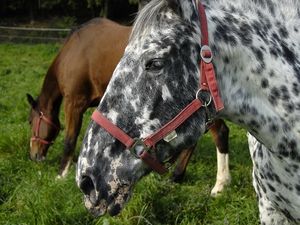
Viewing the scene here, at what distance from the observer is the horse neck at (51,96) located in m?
6.02

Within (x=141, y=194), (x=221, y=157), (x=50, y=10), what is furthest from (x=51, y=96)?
(x=50, y=10)

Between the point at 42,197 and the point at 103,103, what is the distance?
2.29m

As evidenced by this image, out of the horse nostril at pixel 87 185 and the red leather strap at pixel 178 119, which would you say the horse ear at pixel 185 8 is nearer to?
the red leather strap at pixel 178 119

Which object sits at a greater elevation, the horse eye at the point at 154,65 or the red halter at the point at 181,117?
the horse eye at the point at 154,65

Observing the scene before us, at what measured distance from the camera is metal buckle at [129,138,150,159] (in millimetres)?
1988

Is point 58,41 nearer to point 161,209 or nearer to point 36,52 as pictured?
point 36,52

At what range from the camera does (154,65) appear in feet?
6.49

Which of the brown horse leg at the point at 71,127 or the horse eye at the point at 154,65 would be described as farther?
the brown horse leg at the point at 71,127

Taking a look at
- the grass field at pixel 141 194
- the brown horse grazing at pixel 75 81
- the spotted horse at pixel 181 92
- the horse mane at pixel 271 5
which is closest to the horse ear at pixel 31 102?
the brown horse grazing at pixel 75 81

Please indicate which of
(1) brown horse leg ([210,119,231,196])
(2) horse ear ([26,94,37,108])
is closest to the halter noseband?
(2) horse ear ([26,94,37,108])

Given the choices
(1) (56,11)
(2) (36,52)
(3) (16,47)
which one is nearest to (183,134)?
(2) (36,52)

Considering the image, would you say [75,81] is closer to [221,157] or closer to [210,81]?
[221,157]

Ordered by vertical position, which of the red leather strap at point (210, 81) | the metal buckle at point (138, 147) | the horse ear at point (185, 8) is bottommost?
the metal buckle at point (138, 147)

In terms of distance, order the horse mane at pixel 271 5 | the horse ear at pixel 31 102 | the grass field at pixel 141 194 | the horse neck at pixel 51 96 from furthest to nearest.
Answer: the horse ear at pixel 31 102
the horse neck at pixel 51 96
the grass field at pixel 141 194
the horse mane at pixel 271 5
